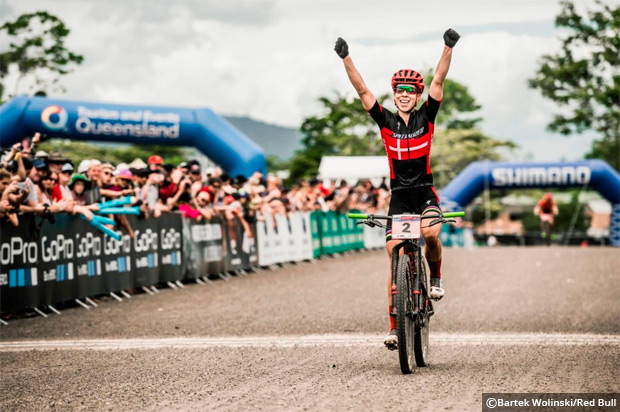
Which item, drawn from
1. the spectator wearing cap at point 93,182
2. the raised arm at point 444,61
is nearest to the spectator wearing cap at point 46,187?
the spectator wearing cap at point 93,182

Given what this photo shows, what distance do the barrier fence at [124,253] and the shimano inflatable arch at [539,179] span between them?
17.9 metres

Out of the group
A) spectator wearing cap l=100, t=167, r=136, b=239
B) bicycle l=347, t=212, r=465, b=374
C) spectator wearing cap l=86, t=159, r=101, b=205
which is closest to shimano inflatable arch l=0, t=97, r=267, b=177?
spectator wearing cap l=100, t=167, r=136, b=239

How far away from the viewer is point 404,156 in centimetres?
794

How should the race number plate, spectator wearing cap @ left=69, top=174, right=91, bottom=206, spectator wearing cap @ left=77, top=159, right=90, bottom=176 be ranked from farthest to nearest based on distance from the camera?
spectator wearing cap @ left=77, top=159, right=90, bottom=176
spectator wearing cap @ left=69, top=174, right=91, bottom=206
the race number plate

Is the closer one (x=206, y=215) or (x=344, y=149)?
(x=206, y=215)

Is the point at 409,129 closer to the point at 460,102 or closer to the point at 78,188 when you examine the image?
the point at 78,188

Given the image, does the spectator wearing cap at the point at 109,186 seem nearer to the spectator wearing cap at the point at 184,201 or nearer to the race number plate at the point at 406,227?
the spectator wearing cap at the point at 184,201

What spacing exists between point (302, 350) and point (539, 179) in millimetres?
33558

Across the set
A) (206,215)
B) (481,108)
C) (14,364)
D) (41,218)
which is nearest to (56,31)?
(206,215)

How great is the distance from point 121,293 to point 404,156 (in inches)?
323

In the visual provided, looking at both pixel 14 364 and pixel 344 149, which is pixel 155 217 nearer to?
pixel 14 364

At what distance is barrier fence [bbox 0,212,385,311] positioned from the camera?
1223 centimetres

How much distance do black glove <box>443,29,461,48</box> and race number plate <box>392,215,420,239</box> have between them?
1.44 meters

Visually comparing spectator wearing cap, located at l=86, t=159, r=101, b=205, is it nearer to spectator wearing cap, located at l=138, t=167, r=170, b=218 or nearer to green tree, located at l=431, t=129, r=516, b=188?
spectator wearing cap, located at l=138, t=167, r=170, b=218
